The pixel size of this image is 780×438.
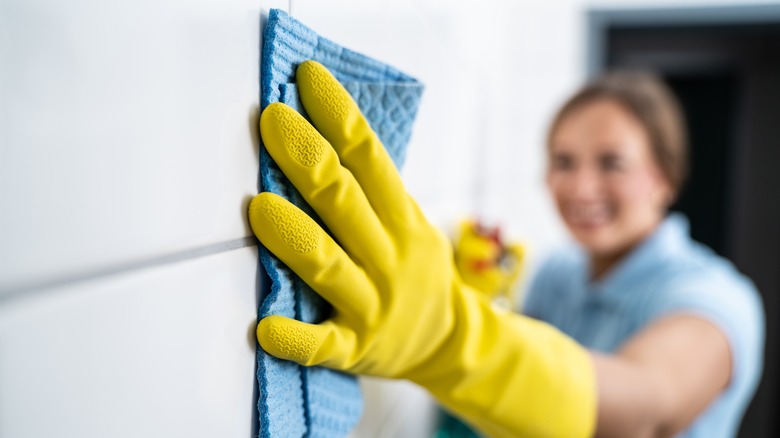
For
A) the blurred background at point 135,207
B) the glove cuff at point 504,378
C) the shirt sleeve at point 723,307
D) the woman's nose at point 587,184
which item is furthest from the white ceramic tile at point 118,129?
the woman's nose at point 587,184

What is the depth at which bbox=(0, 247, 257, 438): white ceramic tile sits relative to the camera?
0.25m

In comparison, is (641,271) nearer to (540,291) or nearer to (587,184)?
(587,184)

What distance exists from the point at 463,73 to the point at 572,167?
0.38 metres

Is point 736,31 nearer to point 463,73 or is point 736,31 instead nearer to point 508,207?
point 508,207

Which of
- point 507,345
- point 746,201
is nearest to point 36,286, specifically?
point 507,345

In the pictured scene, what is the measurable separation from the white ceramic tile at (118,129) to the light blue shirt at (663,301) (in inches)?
34.5

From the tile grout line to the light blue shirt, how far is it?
2.79 ft

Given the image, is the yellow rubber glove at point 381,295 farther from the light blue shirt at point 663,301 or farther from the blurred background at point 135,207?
the light blue shirt at point 663,301

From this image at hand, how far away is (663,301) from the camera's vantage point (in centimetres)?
113

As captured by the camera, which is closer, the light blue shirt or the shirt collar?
the light blue shirt

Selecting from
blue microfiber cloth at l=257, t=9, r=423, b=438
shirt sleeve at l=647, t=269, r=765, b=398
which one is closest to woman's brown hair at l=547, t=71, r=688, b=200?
shirt sleeve at l=647, t=269, r=765, b=398

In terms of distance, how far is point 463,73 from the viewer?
116 centimetres

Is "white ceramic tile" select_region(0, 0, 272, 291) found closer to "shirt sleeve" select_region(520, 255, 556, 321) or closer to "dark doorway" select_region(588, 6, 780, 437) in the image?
"shirt sleeve" select_region(520, 255, 556, 321)

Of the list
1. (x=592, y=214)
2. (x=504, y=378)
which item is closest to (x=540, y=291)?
(x=592, y=214)
